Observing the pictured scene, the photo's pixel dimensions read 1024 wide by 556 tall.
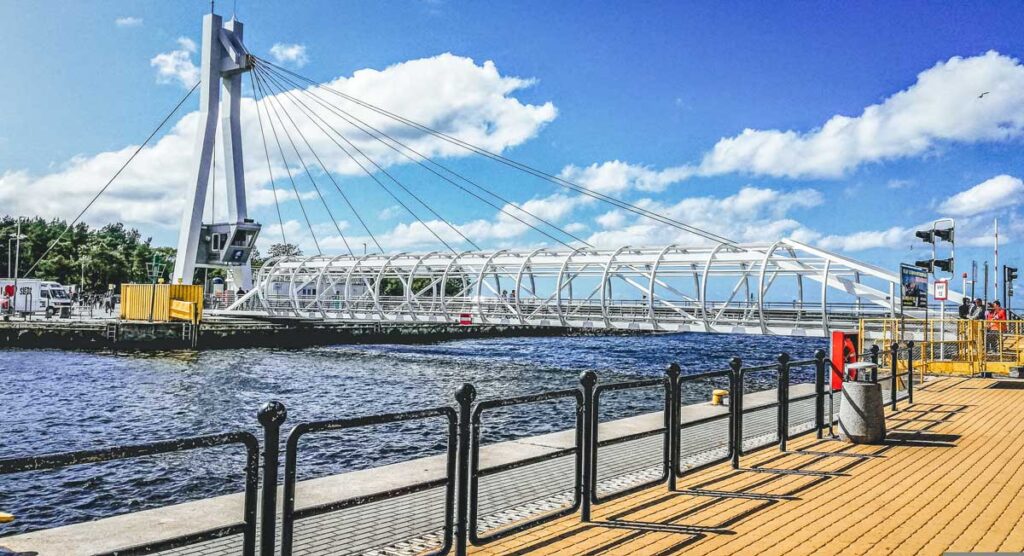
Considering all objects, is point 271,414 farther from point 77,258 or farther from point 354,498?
point 77,258

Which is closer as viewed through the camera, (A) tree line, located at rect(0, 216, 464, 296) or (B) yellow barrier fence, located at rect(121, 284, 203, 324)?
(B) yellow barrier fence, located at rect(121, 284, 203, 324)

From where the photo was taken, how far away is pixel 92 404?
84.8 ft

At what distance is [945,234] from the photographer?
20.1 meters

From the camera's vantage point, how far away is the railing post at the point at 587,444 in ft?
22.0

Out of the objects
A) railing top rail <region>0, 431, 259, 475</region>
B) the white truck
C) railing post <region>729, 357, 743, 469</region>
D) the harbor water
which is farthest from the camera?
the white truck

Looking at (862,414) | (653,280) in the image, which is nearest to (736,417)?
(862,414)

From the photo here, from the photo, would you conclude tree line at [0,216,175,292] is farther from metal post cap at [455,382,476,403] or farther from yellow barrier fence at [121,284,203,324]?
metal post cap at [455,382,476,403]

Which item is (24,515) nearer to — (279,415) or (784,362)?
(279,415)

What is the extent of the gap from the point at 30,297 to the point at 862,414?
7348 centimetres

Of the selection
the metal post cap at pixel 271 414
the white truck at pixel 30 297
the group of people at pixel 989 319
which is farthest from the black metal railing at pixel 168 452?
the white truck at pixel 30 297

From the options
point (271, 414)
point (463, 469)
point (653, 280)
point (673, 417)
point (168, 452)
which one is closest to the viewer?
point (168, 452)

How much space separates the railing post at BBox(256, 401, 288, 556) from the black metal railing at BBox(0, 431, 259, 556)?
75 millimetres

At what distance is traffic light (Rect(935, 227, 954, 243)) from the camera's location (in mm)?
19953

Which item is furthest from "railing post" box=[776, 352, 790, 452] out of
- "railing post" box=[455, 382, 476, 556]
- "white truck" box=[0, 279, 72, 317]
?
"white truck" box=[0, 279, 72, 317]
